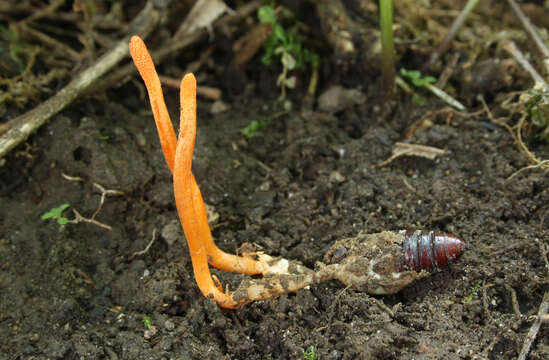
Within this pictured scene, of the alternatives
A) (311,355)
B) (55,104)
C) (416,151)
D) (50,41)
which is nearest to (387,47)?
(416,151)

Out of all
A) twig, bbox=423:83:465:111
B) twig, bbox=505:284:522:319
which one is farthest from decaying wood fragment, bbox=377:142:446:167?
twig, bbox=505:284:522:319

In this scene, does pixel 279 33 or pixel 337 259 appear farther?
pixel 279 33

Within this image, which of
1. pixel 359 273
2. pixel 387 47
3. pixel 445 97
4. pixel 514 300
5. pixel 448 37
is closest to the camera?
pixel 514 300

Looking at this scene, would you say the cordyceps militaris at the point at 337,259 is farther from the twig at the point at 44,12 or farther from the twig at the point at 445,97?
the twig at the point at 44,12

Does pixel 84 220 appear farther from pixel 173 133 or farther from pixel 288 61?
pixel 288 61

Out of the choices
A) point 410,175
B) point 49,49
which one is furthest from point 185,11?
point 410,175

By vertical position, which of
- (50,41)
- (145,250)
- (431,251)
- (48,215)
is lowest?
(145,250)

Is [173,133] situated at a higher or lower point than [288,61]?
higher
